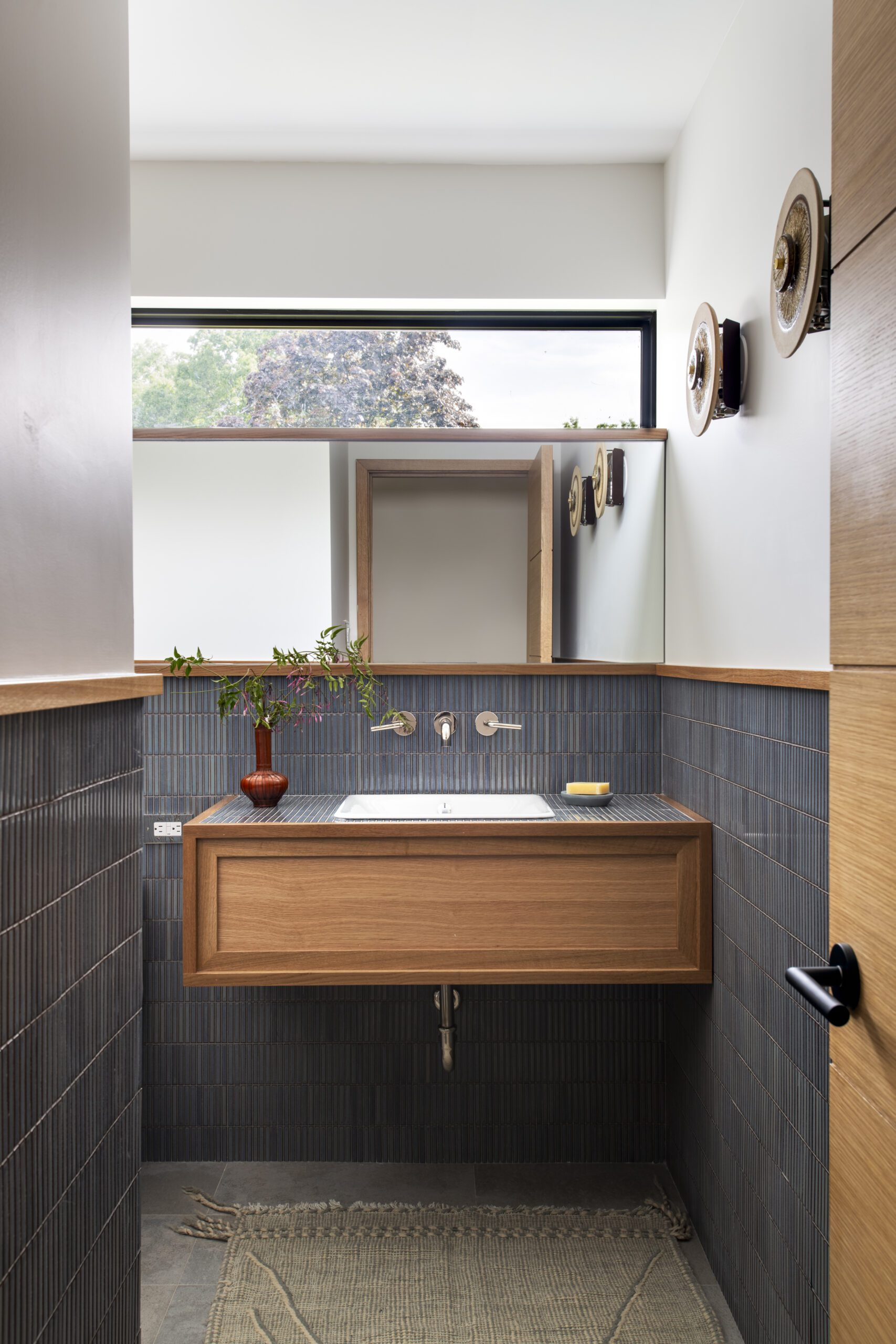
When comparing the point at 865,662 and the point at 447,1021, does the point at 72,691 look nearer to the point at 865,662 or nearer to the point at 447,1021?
the point at 865,662

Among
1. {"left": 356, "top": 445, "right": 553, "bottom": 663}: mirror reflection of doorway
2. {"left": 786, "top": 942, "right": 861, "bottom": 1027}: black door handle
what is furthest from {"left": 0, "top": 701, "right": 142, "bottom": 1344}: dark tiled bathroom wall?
{"left": 356, "top": 445, "right": 553, "bottom": 663}: mirror reflection of doorway

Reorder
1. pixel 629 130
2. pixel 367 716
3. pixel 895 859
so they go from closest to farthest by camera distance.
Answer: pixel 895 859
pixel 629 130
pixel 367 716

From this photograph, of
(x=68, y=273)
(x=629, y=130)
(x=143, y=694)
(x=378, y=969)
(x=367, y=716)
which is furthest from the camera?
(x=367, y=716)

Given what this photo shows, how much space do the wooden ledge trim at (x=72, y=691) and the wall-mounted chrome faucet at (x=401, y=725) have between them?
1.06 metres

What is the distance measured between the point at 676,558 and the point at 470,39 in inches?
51.1

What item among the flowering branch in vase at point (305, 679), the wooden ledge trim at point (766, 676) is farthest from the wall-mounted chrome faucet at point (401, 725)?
the wooden ledge trim at point (766, 676)

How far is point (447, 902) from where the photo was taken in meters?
2.13

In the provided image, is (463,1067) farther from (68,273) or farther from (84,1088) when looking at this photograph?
(68,273)

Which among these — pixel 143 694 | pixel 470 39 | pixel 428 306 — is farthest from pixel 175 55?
pixel 143 694

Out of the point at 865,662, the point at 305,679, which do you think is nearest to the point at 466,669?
the point at 305,679

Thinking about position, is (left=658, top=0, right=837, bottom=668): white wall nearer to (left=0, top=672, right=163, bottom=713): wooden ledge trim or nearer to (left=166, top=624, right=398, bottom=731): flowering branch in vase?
(left=166, top=624, right=398, bottom=731): flowering branch in vase

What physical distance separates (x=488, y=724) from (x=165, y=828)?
951 mm

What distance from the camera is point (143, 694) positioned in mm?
1478

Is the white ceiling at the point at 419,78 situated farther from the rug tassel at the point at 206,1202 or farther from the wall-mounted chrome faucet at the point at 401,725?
the rug tassel at the point at 206,1202
